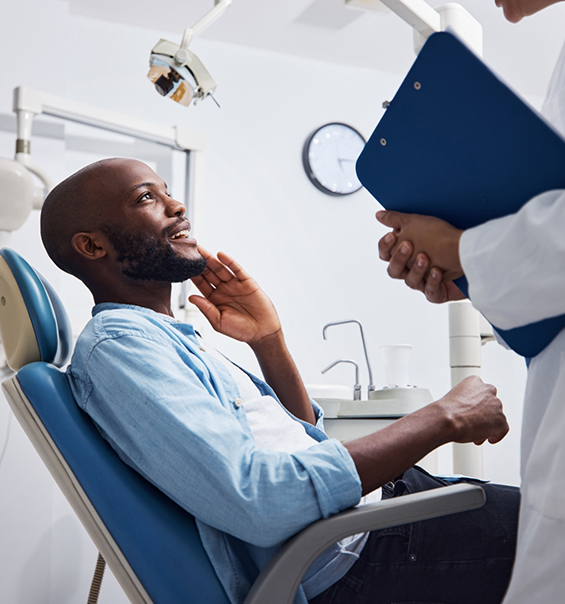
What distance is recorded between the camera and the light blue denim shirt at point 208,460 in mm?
736

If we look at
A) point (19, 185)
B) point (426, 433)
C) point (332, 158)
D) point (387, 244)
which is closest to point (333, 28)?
point (332, 158)

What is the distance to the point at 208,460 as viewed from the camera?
2.44 feet

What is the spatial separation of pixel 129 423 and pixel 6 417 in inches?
56.8

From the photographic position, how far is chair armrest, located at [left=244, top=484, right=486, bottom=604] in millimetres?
723

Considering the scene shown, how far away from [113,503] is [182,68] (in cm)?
156

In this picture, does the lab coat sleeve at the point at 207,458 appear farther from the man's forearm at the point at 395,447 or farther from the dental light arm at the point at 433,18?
the dental light arm at the point at 433,18

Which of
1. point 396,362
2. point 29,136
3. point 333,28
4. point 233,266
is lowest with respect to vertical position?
point 396,362

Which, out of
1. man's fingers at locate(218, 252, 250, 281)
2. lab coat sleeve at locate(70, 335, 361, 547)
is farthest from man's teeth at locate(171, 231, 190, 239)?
lab coat sleeve at locate(70, 335, 361, 547)

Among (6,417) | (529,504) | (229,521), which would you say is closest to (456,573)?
(529,504)

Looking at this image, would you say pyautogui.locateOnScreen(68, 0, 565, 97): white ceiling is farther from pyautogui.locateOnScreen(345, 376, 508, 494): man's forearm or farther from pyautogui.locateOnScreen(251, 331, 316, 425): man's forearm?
pyautogui.locateOnScreen(345, 376, 508, 494): man's forearm

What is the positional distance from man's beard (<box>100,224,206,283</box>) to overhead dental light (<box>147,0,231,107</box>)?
0.98 metres

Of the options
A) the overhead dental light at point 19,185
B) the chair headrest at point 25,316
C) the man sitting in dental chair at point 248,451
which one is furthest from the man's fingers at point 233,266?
the overhead dental light at point 19,185

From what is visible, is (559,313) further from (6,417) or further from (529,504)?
(6,417)

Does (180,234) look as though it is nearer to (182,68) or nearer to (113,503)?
(113,503)
